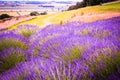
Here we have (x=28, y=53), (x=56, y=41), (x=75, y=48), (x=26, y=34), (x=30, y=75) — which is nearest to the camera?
(x=30, y=75)

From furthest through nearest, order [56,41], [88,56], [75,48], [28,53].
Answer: [28,53] < [56,41] < [75,48] < [88,56]

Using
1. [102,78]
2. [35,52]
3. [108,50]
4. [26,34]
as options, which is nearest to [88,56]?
[108,50]

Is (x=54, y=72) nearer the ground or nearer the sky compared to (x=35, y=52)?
nearer the sky

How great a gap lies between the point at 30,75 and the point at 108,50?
985 millimetres

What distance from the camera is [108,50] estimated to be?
3.18 meters

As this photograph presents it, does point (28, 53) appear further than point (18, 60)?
Yes

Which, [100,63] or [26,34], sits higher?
[100,63]

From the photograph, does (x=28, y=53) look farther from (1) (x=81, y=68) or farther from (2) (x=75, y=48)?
(1) (x=81, y=68)

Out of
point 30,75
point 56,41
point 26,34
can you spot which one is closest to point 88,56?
point 30,75

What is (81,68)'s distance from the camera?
2891 mm

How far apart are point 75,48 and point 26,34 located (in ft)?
17.1

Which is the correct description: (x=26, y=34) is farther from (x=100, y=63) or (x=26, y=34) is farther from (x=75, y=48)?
(x=100, y=63)

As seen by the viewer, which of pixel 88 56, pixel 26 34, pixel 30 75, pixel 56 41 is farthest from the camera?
pixel 26 34

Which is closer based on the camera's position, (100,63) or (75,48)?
(100,63)
